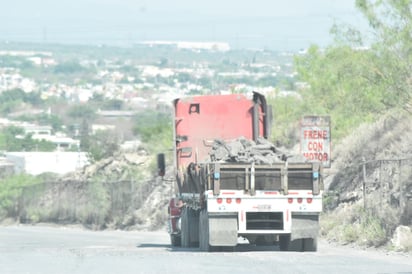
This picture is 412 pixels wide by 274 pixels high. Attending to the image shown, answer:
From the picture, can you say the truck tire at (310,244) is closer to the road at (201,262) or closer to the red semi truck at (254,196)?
the red semi truck at (254,196)

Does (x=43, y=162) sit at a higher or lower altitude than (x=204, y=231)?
higher

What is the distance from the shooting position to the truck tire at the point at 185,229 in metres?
30.5

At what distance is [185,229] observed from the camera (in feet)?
101

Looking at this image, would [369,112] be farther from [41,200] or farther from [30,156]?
[30,156]

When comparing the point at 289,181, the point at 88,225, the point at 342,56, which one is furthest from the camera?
the point at 88,225

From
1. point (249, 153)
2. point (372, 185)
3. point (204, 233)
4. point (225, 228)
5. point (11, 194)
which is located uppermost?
point (249, 153)

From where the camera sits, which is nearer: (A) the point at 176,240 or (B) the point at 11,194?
(A) the point at 176,240

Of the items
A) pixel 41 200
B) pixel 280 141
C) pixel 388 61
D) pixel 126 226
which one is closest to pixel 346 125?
pixel 280 141

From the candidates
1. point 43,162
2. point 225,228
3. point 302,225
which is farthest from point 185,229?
point 43,162

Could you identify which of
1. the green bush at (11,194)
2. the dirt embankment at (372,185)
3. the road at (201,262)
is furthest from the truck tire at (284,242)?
the green bush at (11,194)

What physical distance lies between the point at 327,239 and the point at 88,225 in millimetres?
31988

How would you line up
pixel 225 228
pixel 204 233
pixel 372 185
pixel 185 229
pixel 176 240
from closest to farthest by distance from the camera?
pixel 225 228, pixel 204 233, pixel 185 229, pixel 176 240, pixel 372 185

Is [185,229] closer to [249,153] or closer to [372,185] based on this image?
[249,153]

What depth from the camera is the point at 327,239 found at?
34.4 metres
